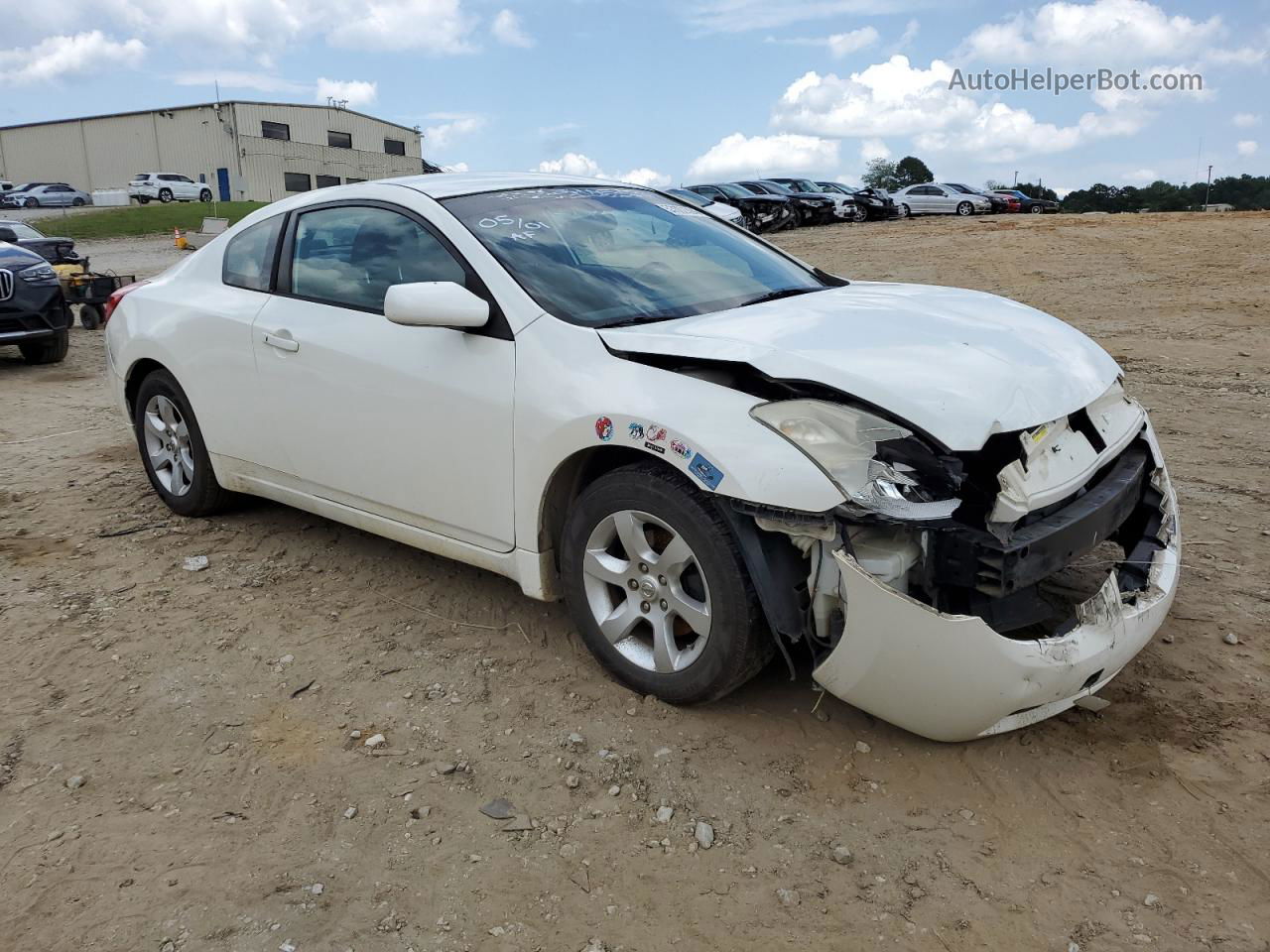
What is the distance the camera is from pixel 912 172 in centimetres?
7225

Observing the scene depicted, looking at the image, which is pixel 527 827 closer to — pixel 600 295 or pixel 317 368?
pixel 600 295

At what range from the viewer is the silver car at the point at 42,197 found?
46909 millimetres

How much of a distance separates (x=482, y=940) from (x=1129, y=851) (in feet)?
5.30

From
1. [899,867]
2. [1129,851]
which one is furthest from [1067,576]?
[899,867]

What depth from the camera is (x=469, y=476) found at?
355cm

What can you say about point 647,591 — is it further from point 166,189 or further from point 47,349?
point 166,189

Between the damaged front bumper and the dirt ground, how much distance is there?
0.78ft

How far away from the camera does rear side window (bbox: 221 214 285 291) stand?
4457 mm

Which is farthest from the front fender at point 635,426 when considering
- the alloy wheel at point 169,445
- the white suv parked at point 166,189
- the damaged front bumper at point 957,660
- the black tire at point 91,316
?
the white suv parked at point 166,189

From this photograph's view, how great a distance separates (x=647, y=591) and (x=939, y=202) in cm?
3219

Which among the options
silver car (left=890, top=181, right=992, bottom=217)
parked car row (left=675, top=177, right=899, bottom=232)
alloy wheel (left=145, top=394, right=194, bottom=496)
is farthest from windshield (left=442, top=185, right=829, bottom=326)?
silver car (left=890, top=181, right=992, bottom=217)

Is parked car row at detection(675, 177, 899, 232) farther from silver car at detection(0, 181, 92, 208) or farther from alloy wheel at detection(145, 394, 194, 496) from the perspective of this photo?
silver car at detection(0, 181, 92, 208)

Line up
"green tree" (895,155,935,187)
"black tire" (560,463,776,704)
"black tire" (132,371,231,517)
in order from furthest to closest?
1. "green tree" (895,155,935,187)
2. "black tire" (132,371,231,517)
3. "black tire" (560,463,776,704)

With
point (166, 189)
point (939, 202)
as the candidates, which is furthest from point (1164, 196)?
point (166, 189)
